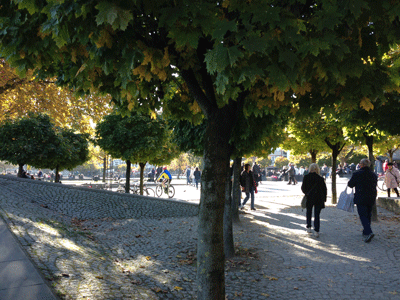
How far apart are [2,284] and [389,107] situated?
834cm

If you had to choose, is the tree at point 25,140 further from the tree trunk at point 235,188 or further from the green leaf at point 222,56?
the green leaf at point 222,56

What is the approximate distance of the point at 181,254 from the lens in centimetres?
682

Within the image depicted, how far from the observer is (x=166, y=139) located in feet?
55.0

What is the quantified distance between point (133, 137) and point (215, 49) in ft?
44.2

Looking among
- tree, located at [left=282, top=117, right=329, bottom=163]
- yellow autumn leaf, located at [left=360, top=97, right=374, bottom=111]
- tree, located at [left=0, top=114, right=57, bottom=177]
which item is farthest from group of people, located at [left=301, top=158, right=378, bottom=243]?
tree, located at [left=0, top=114, right=57, bottom=177]

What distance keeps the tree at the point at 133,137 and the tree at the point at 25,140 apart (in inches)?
103

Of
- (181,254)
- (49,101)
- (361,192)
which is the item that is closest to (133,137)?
(49,101)

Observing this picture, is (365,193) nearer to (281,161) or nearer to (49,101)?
(49,101)

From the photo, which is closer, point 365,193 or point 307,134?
point 365,193

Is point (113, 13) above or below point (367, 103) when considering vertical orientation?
above

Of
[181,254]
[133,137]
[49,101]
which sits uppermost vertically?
[49,101]

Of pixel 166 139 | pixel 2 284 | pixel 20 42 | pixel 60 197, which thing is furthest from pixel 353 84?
pixel 166 139

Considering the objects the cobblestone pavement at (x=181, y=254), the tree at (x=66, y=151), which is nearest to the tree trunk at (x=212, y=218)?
the cobblestone pavement at (x=181, y=254)

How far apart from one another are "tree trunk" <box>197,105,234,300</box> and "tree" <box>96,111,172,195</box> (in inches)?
459
